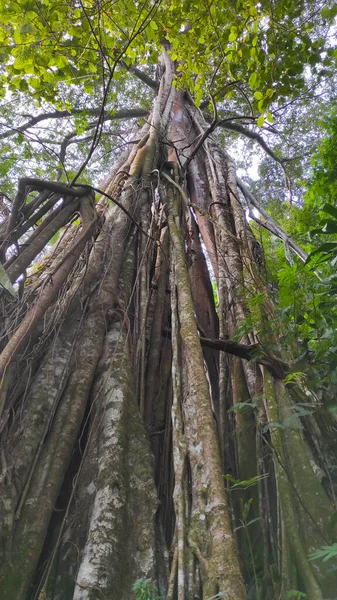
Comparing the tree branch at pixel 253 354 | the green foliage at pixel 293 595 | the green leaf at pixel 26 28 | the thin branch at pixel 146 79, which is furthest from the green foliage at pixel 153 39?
the thin branch at pixel 146 79

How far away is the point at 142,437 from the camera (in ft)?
6.82

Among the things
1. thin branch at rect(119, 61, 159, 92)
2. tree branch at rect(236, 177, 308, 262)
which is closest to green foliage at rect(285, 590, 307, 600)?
tree branch at rect(236, 177, 308, 262)

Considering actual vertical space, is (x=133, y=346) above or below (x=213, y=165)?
below

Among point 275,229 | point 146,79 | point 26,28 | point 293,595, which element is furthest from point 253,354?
point 146,79

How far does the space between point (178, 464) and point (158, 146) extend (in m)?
3.86

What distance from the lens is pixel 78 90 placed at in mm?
6609

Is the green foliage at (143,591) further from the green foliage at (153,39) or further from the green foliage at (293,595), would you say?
the green foliage at (153,39)

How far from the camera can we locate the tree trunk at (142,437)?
1555mm

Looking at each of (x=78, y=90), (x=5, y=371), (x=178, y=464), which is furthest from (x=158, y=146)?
(x=178, y=464)

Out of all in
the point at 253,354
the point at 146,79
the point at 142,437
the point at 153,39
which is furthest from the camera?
the point at 146,79

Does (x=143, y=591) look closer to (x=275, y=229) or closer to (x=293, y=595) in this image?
(x=293, y=595)

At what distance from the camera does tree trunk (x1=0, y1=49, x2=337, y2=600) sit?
1.55 meters

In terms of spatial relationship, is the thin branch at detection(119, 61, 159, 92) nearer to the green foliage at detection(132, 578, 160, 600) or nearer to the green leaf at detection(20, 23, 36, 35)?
the green leaf at detection(20, 23, 36, 35)

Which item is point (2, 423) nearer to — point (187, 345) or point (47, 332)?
point (47, 332)
